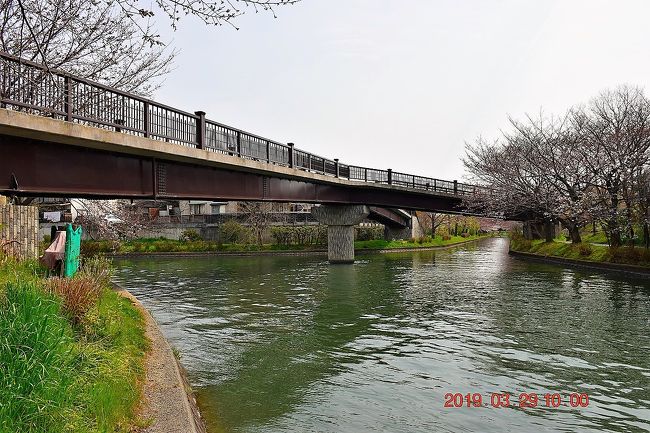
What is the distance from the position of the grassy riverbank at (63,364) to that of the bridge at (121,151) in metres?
3.71

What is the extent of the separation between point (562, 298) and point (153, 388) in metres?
16.9

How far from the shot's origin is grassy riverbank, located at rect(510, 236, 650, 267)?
91.5 ft

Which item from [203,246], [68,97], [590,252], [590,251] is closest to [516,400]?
[68,97]

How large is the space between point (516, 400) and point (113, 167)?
1282cm

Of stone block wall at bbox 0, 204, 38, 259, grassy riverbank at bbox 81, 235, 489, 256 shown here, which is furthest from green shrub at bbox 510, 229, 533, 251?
stone block wall at bbox 0, 204, 38, 259

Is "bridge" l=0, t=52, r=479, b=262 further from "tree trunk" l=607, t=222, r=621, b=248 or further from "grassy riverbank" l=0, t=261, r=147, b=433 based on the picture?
"tree trunk" l=607, t=222, r=621, b=248

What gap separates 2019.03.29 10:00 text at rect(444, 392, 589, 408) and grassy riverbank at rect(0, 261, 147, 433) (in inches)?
201

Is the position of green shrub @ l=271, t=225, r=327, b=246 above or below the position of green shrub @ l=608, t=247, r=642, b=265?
above

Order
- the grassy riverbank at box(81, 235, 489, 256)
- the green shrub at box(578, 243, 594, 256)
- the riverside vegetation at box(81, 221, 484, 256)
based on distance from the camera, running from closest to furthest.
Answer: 1. the green shrub at box(578, 243, 594, 256)
2. the grassy riverbank at box(81, 235, 489, 256)
3. the riverside vegetation at box(81, 221, 484, 256)

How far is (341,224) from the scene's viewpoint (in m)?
38.7

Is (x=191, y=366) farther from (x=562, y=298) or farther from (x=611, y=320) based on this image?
(x=562, y=298)

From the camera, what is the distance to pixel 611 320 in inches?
595

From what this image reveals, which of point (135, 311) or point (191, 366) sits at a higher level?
point (135, 311)

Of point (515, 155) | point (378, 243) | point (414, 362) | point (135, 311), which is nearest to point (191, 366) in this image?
point (135, 311)
